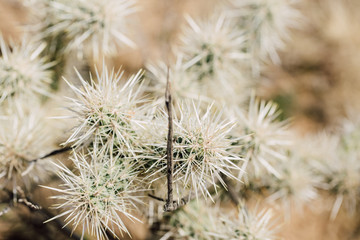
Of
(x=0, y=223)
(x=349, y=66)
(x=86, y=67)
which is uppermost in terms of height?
(x=349, y=66)

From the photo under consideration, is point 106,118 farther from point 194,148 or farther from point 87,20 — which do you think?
point 87,20

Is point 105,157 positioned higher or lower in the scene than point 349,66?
lower

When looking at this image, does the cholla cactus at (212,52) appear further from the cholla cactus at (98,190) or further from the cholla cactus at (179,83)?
the cholla cactus at (98,190)

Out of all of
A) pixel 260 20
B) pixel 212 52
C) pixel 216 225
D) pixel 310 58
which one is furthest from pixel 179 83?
pixel 310 58

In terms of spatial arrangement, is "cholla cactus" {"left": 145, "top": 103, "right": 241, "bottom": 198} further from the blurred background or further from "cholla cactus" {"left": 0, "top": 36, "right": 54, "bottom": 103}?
the blurred background

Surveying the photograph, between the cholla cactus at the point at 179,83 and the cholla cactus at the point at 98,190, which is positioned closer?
the cholla cactus at the point at 98,190

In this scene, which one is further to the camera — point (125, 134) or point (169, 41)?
point (169, 41)

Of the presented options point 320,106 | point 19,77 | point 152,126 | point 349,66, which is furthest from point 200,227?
point 349,66

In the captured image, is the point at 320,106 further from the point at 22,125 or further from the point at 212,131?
the point at 22,125

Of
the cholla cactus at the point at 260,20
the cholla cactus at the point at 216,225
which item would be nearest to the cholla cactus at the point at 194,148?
the cholla cactus at the point at 216,225
